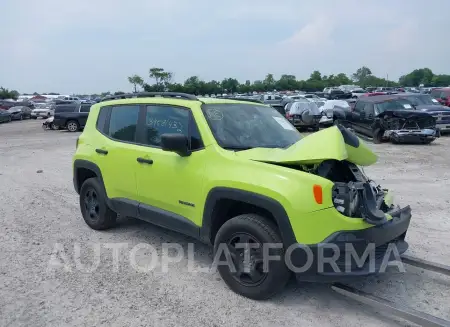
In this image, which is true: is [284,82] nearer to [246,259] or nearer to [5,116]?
[5,116]

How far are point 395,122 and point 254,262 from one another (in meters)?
13.0

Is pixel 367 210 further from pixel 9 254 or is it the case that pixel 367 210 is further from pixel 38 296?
pixel 9 254

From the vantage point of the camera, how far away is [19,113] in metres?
40.7

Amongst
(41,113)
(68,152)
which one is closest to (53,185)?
(68,152)

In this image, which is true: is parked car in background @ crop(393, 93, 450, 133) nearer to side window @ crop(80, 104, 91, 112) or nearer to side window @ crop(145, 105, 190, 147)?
side window @ crop(145, 105, 190, 147)

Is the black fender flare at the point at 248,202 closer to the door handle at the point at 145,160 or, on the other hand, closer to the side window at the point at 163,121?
the side window at the point at 163,121

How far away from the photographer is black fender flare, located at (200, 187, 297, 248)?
3498 millimetres

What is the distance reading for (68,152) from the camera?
1520 cm

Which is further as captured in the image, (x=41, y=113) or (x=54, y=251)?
(x=41, y=113)

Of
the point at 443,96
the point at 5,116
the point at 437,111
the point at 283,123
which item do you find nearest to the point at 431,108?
the point at 437,111

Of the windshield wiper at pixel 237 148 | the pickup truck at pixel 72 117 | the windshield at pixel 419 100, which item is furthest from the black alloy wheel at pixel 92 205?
the pickup truck at pixel 72 117

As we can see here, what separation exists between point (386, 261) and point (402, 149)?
11.2m

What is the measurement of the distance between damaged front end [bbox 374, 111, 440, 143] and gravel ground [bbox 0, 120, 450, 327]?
337 inches

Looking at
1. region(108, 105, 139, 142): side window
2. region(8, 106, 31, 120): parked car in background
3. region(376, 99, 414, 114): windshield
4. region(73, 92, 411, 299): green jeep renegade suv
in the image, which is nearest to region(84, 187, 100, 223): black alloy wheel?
region(73, 92, 411, 299): green jeep renegade suv
